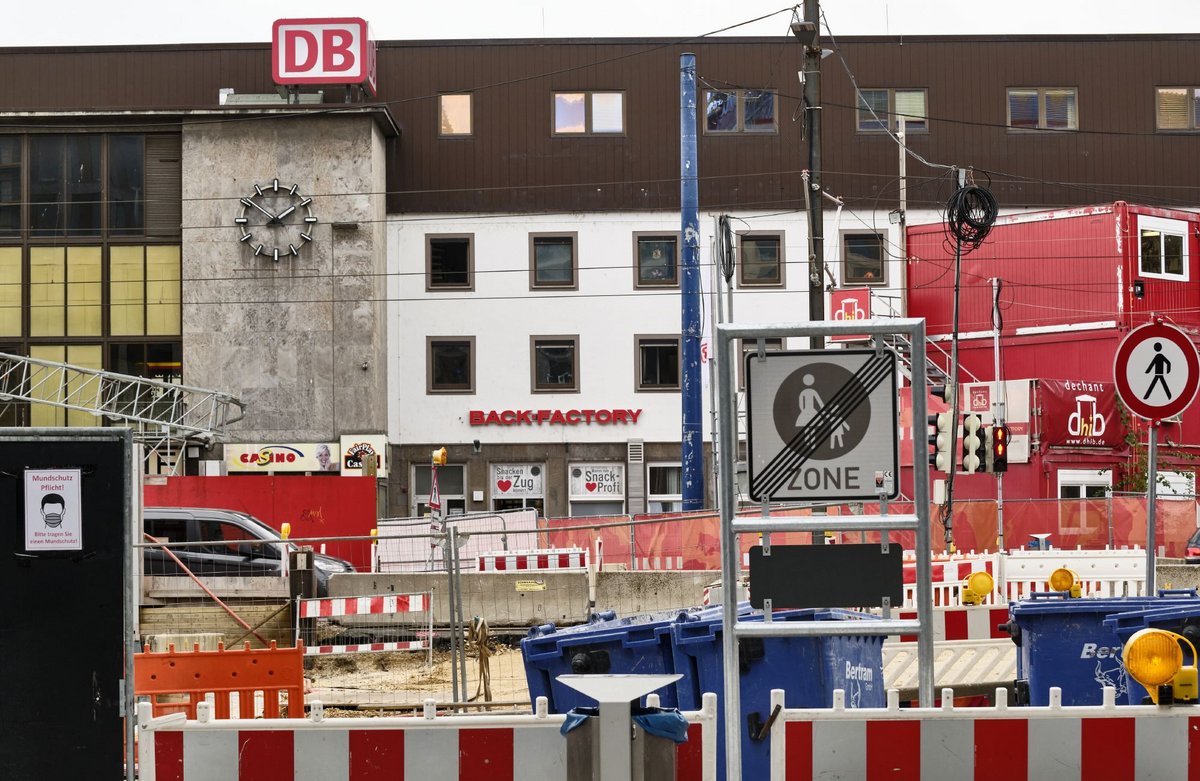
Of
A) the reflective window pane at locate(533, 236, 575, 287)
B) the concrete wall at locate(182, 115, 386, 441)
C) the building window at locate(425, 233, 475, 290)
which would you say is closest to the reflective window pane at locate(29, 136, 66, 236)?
the concrete wall at locate(182, 115, 386, 441)

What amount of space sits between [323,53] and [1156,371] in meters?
40.1

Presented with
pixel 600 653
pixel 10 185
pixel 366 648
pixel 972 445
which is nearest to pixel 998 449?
pixel 972 445

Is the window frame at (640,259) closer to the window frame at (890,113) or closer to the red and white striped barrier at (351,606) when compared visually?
the window frame at (890,113)

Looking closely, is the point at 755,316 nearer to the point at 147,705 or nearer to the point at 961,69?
the point at 961,69

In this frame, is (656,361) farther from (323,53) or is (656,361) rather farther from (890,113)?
(323,53)

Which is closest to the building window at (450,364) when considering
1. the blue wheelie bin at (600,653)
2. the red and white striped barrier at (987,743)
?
the blue wheelie bin at (600,653)

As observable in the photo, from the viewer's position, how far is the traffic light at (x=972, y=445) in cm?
2506

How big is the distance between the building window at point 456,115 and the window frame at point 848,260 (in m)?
12.3

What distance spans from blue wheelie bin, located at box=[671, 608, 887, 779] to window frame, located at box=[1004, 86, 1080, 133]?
1757 inches

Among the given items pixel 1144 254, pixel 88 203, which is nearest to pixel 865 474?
pixel 1144 254

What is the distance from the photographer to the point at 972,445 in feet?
82.4

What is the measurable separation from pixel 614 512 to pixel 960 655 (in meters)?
36.6

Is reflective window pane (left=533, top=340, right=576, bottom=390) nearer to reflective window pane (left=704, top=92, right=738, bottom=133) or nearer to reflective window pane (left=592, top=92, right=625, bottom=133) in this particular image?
reflective window pane (left=592, top=92, right=625, bottom=133)

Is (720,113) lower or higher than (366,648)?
higher
